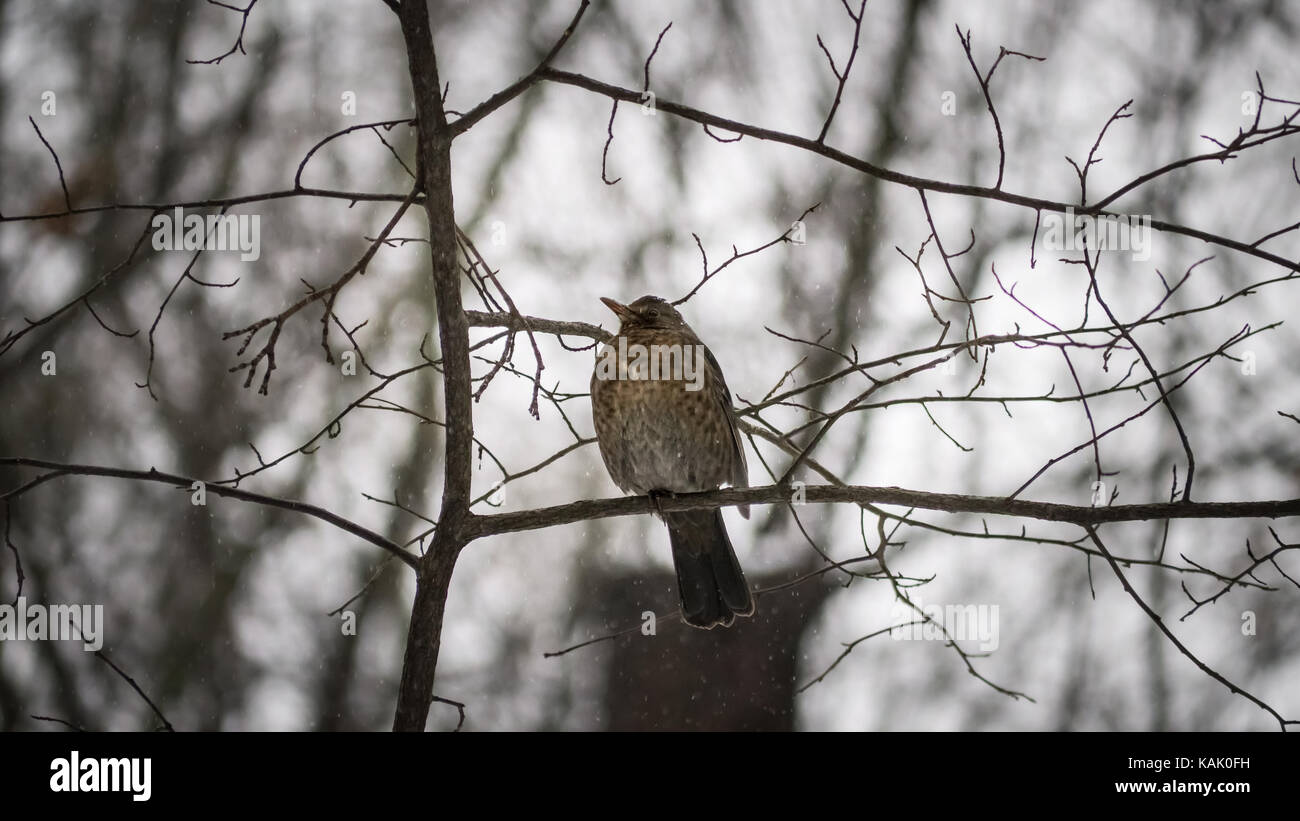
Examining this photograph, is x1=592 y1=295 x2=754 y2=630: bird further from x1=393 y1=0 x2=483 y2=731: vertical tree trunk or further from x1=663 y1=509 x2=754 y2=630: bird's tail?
x1=393 y1=0 x2=483 y2=731: vertical tree trunk

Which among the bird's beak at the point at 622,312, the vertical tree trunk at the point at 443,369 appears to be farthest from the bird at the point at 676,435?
the vertical tree trunk at the point at 443,369

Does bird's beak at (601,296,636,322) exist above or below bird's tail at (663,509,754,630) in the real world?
above

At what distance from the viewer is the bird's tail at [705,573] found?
12.8ft

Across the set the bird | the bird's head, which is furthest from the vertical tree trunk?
the bird's head

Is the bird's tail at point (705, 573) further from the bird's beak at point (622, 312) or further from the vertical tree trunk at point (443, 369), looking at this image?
the vertical tree trunk at point (443, 369)

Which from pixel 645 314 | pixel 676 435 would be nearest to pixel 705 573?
pixel 676 435

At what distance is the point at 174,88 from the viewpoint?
27.9ft

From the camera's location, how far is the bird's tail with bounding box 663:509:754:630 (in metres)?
3.91

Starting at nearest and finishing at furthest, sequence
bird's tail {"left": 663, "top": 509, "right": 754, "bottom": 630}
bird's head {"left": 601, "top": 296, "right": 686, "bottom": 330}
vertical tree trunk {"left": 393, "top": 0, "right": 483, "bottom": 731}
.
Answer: vertical tree trunk {"left": 393, "top": 0, "right": 483, "bottom": 731} < bird's tail {"left": 663, "top": 509, "right": 754, "bottom": 630} < bird's head {"left": 601, "top": 296, "right": 686, "bottom": 330}

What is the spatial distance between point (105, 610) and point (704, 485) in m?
5.50

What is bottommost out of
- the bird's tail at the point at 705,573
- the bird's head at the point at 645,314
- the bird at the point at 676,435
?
the bird's tail at the point at 705,573

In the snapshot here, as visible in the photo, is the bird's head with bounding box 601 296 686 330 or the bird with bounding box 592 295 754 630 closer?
the bird with bounding box 592 295 754 630

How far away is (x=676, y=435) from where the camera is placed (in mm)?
4012
